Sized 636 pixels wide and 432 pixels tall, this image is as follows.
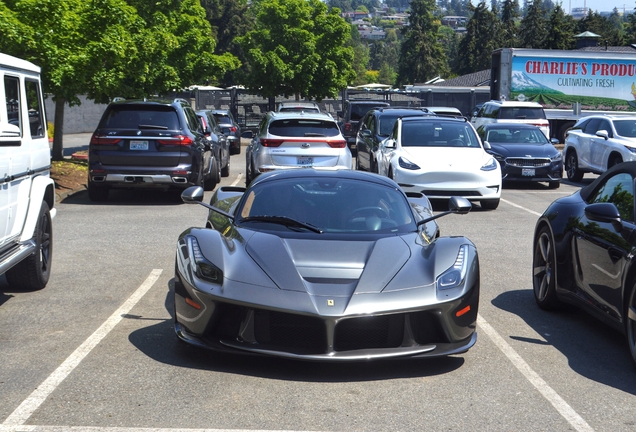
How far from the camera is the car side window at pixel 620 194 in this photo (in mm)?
6504

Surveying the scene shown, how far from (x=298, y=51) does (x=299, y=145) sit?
95.3 feet

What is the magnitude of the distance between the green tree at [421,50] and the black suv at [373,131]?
273ft

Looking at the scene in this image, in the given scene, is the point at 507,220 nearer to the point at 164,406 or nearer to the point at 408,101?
the point at 164,406

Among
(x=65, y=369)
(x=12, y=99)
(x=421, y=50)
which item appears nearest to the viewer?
(x=65, y=369)

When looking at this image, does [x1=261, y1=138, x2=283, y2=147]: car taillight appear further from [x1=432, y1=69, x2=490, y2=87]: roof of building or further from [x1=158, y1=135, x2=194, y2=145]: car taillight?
[x1=432, y1=69, x2=490, y2=87]: roof of building

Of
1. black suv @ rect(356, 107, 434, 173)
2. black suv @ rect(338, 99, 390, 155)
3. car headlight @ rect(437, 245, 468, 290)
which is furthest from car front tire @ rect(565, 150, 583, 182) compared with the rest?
car headlight @ rect(437, 245, 468, 290)

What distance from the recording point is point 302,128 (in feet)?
54.4

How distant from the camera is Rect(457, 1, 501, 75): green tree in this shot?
9769cm

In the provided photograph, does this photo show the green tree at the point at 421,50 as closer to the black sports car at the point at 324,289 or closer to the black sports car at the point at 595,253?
the black sports car at the point at 595,253

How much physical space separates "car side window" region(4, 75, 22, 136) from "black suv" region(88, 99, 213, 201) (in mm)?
7268

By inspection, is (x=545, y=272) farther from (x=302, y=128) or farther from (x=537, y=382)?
(x=302, y=128)

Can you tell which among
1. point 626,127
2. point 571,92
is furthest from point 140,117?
point 571,92

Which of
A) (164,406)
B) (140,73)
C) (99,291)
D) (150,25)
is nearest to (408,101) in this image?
(150,25)

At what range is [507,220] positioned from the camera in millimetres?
14203
